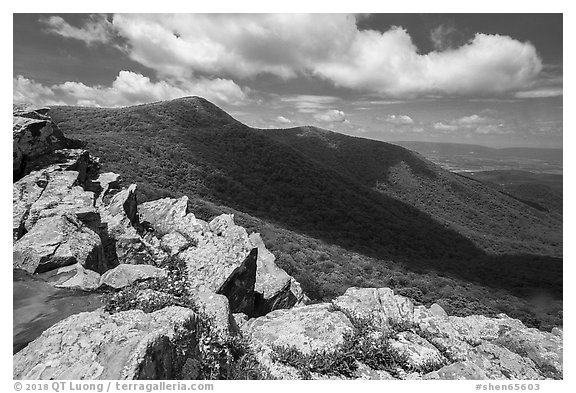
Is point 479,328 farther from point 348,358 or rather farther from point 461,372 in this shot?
point 348,358

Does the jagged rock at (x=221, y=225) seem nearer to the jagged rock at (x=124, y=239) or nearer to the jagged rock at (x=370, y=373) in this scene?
the jagged rock at (x=124, y=239)

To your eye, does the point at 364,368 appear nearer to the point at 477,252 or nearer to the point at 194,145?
the point at 194,145

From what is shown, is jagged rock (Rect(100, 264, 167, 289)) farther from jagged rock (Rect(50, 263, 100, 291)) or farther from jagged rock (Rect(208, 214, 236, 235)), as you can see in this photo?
jagged rock (Rect(208, 214, 236, 235))

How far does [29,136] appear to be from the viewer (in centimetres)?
934

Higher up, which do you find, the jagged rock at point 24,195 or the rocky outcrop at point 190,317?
the jagged rock at point 24,195

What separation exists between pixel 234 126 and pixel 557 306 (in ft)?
239

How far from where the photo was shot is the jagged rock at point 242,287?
7.57 meters

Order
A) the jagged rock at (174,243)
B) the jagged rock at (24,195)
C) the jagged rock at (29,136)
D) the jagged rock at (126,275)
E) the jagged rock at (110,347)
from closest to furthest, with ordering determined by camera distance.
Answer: the jagged rock at (110,347) → the jagged rock at (126,275) → the jagged rock at (24,195) → the jagged rock at (29,136) → the jagged rock at (174,243)

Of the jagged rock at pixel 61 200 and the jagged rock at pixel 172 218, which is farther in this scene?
the jagged rock at pixel 172 218

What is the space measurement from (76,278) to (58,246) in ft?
3.73

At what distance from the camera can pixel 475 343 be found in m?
6.38

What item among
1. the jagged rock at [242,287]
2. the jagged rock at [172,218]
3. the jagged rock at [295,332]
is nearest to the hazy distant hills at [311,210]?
the jagged rock at [172,218]

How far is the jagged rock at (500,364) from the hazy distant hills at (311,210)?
48.1ft

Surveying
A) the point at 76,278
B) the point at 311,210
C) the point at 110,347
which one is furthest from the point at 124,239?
the point at 311,210
